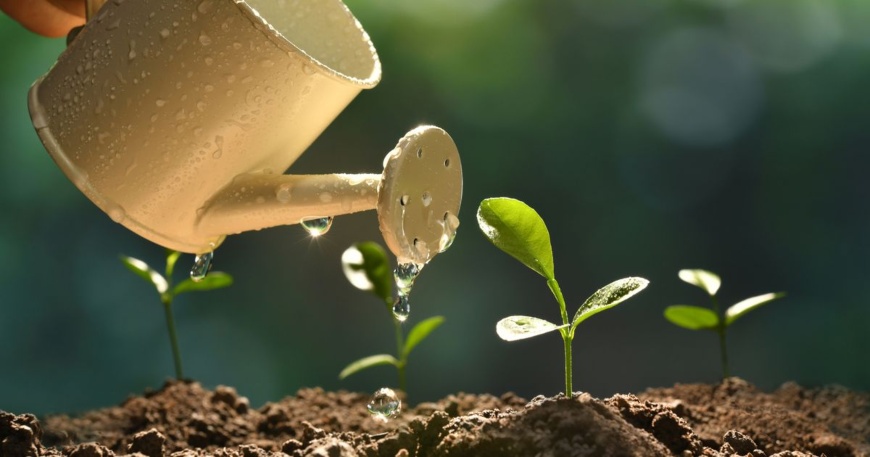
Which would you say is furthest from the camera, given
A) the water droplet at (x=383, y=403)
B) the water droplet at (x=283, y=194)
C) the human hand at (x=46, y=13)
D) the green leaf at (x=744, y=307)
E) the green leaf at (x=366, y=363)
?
the green leaf at (x=366, y=363)

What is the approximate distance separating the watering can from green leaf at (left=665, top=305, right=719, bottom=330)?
2.19 feet

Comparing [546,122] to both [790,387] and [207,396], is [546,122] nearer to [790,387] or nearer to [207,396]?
[790,387]

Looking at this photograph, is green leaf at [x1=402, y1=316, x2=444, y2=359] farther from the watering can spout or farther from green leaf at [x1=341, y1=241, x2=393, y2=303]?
the watering can spout

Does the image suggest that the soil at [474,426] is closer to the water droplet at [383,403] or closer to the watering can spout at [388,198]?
the water droplet at [383,403]

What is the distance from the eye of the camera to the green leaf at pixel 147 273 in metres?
1.65

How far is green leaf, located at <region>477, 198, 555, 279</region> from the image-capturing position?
3.08 feet

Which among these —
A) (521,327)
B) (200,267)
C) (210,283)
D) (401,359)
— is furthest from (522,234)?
(210,283)

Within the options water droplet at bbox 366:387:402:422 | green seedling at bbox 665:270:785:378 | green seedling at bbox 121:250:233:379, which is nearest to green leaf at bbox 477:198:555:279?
water droplet at bbox 366:387:402:422

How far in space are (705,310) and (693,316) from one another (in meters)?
0.02

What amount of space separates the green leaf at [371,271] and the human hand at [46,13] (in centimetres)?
64

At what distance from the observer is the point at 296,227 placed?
1885 mm

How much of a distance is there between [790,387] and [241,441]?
104 cm

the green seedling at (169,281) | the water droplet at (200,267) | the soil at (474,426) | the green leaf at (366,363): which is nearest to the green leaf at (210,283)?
the green seedling at (169,281)

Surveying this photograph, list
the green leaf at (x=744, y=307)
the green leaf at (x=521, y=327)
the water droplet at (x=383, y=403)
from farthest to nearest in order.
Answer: the green leaf at (x=744, y=307) < the water droplet at (x=383, y=403) < the green leaf at (x=521, y=327)
